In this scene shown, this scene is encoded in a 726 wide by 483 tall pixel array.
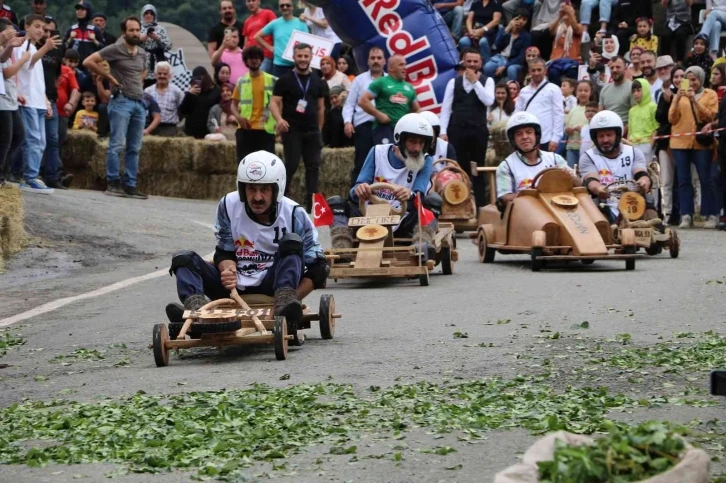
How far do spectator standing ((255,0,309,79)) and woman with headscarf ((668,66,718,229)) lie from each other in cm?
607

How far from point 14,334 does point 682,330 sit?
4.51 meters

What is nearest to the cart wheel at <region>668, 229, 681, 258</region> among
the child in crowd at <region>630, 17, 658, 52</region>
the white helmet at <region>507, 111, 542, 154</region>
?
the white helmet at <region>507, 111, 542, 154</region>

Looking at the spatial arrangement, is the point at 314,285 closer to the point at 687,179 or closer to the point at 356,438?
the point at 356,438

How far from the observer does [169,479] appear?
17.6 ft

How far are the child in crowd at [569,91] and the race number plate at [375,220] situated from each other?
8.29 meters

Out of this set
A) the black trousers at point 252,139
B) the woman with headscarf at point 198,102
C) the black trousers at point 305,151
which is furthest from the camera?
the woman with headscarf at point 198,102

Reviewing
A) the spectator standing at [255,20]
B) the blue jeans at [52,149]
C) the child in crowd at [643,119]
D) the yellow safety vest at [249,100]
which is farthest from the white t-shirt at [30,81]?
the child in crowd at [643,119]

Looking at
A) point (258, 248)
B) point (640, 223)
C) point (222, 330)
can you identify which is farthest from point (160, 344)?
point (640, 223)

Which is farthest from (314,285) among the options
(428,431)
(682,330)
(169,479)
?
(169,479)

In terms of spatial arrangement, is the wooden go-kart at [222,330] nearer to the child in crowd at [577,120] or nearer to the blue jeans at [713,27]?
the child in crowd at [577,120]

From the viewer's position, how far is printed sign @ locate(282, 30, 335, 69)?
69.0 feet

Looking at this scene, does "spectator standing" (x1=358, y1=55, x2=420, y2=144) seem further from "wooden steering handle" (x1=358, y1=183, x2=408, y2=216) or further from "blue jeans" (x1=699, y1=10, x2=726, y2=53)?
"blue jeans" (x1=699, y1=10, x2=726, y2=53)

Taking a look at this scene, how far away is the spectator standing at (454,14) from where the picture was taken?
2488 cm

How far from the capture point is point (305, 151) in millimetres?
19391
